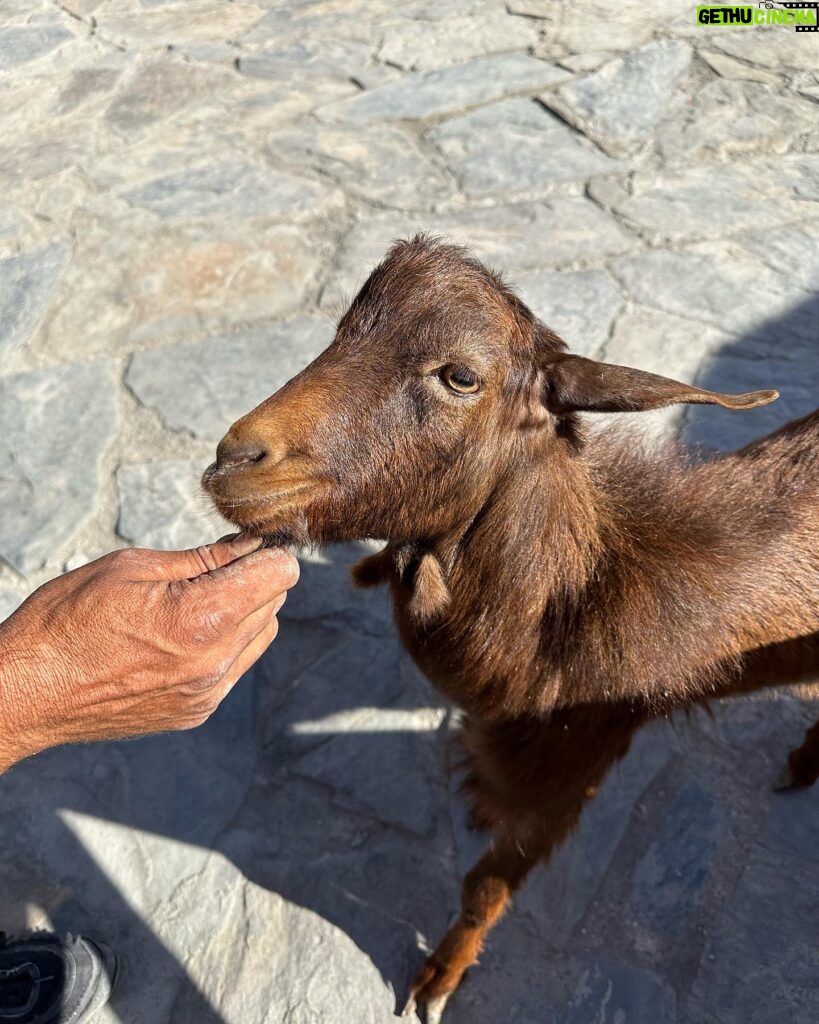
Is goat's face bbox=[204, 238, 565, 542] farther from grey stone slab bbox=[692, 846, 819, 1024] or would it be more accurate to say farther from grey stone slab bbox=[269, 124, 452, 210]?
grey stone slab bbox=[269, 124, 452, 210]

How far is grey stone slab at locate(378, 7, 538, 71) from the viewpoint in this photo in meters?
6.59

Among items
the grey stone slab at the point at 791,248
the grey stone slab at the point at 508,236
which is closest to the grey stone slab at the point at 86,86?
the grey stone slab at the point at 508,236

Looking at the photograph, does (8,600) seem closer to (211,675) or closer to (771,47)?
(211,675)

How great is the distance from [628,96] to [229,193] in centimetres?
272

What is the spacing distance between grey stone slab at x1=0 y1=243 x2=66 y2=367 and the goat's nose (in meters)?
3.32

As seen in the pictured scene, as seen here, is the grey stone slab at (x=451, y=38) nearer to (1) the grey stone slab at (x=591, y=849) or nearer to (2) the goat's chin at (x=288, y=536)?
(1) the grey stone slab at (x=591, y=849)

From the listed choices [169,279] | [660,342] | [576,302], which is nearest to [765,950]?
[660,342]

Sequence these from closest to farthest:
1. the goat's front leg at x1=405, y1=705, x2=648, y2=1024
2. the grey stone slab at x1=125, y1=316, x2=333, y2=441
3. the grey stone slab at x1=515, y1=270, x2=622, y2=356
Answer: the goat's front leg at x1=405, y1=705, x2=648, y2=1024 → the grey stone slab at x1=125, y1=316, x2=333, y2=441 → the grey stone slab at x1=515, y1=270, x2=622, y2=356

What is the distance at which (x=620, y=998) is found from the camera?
2863mm

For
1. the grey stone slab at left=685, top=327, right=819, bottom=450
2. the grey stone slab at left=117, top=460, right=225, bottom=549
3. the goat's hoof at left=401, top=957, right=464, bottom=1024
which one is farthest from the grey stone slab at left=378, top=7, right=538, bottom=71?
the goat's hoof at left=401, top=957, right=464, bottom=1024

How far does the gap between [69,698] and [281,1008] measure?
1.36 m

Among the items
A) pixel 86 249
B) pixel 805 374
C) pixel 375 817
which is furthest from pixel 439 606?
pixel 86 249

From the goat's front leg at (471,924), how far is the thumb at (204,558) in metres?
1.26

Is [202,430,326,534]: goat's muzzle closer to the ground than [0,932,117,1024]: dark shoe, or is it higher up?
higher up
